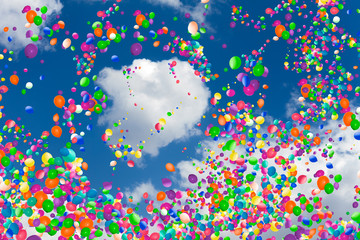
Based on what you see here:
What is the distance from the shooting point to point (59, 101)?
28.2ft

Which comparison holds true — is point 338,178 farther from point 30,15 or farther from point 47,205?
point 30,15

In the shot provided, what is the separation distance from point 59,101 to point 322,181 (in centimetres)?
667

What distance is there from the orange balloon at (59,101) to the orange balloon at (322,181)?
258 inches

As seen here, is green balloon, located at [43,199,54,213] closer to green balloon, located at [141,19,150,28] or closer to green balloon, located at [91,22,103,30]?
green balloon, located at [91,22,103,30]

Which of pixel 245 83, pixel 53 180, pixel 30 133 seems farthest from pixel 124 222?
pixel 245 83

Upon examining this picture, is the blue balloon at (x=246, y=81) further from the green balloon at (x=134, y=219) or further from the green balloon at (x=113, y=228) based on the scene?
the green balloon at (x=113, y=228)

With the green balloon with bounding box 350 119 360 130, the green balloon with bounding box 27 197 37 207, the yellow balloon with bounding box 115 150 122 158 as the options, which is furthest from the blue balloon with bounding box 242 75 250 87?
the green balloon with bounding box 27 197 37 207

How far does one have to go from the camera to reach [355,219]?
917 centimetres

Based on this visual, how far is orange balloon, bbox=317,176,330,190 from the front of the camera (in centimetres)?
860

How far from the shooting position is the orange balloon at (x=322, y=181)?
8602mm

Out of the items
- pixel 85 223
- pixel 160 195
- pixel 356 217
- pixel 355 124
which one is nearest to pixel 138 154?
pixel 160 195

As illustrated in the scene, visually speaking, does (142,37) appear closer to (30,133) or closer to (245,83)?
(245,83)

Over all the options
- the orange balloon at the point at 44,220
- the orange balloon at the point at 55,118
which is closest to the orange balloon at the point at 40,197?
the orange balloon at the point at 44,220

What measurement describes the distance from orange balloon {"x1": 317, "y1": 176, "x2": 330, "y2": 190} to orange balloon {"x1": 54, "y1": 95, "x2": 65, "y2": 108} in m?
6.55
